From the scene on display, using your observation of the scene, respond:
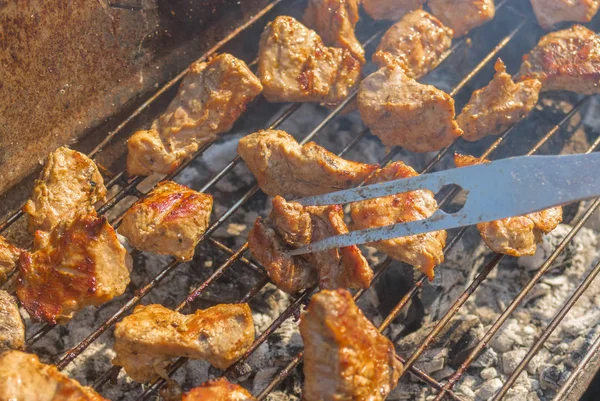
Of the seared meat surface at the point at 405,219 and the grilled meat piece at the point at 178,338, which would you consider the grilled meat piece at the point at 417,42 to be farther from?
the grilled meat piece at the point at 178,338

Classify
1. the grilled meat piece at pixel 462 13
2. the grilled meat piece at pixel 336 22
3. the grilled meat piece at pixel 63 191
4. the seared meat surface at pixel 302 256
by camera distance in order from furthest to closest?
the grilled meat piece at pixel 462 13 < the grilled meat piece at pixel 336 22 < the grilled meat piece at pixel 63 191 < the seared meat surface at pixel 302 256

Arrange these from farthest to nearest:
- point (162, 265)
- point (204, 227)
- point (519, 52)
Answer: point (519, 52) → point (162, 265) → point (204, 227)

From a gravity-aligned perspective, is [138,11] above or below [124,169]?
above

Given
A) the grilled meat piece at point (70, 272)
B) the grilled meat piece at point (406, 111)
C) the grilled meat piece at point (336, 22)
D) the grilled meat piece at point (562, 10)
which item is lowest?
the grilled meat piece at point (70, 272)

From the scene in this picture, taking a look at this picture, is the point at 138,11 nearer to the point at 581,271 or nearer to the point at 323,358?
the point at 323,358

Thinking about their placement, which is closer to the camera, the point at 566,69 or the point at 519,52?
the point at 566,69

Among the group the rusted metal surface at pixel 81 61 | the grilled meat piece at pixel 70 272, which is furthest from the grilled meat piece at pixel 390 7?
the grilled meat piece at pixel 70 272

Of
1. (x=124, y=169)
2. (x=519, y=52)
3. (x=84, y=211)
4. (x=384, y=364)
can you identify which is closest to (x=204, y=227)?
(x=84, y=211)
